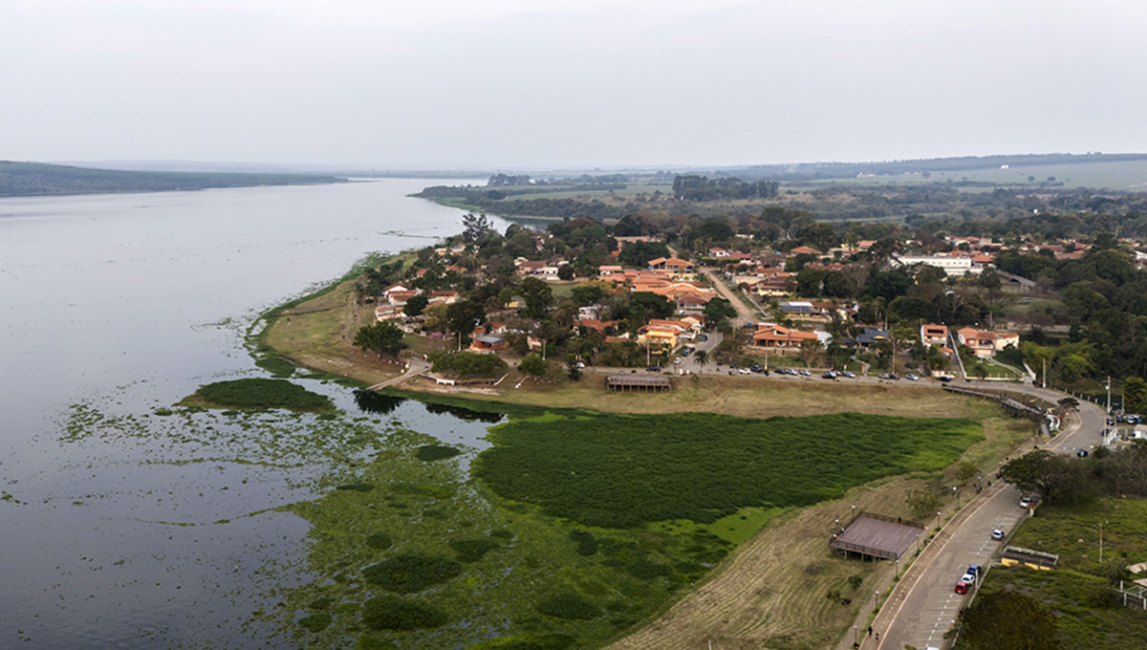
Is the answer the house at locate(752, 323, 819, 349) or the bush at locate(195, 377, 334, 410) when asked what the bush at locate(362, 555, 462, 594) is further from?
the house at locate(752, 323, 819, 349)

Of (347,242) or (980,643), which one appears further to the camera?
(347,242)

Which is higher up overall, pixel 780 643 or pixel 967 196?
pixel 967 196

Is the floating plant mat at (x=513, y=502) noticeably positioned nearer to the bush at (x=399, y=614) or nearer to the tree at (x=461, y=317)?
the bush at (x=399, y=614)

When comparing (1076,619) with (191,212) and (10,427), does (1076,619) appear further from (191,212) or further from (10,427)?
(191,212)

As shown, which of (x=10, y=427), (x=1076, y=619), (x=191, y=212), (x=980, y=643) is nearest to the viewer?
(x=980, y=643)

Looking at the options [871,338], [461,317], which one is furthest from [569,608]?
[871,338]

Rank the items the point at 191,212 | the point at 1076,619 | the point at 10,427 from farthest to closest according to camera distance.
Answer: the point at 191,212
the point at 10,427
the point at 1076,619

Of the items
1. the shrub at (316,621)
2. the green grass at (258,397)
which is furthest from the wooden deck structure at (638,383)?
the shrub at (316,621)

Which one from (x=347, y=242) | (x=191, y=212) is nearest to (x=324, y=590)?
(x=347, y=242)
